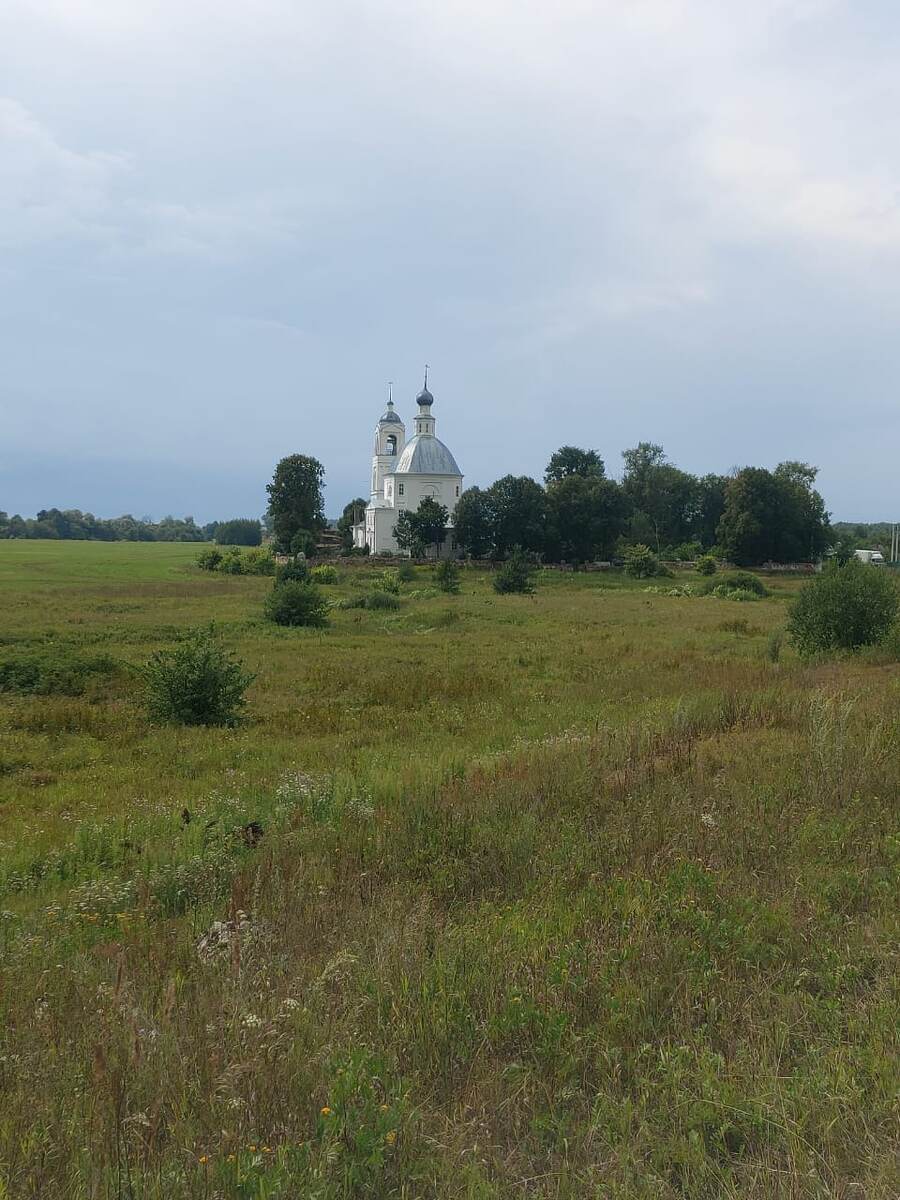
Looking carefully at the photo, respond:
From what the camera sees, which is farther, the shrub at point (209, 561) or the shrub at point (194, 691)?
the shrub at point (209, 561)

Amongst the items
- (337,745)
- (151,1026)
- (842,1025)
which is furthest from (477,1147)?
(337,745)

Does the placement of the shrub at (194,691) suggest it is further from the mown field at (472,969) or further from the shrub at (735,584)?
the shrub at (735,584)

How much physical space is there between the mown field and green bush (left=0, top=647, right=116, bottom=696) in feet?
19.3

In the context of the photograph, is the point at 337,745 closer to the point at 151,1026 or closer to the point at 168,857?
the point at 168,857

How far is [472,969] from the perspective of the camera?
3.89 metres

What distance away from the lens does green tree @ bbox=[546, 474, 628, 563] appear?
68000 mm

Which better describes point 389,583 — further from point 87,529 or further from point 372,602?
point 87,529

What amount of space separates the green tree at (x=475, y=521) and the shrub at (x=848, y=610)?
165ft

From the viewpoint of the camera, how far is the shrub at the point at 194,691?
13555mm

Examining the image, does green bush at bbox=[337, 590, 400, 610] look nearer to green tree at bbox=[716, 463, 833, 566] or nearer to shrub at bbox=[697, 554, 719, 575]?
shrub at bbox=[697, 554, 719, 575]

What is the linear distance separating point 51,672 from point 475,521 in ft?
175

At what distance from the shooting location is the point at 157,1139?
2.85m

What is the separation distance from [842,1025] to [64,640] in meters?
21.8

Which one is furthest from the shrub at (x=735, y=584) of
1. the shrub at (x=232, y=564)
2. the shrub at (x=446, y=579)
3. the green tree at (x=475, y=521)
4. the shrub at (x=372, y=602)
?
the shrub at (x=232, y=564)
